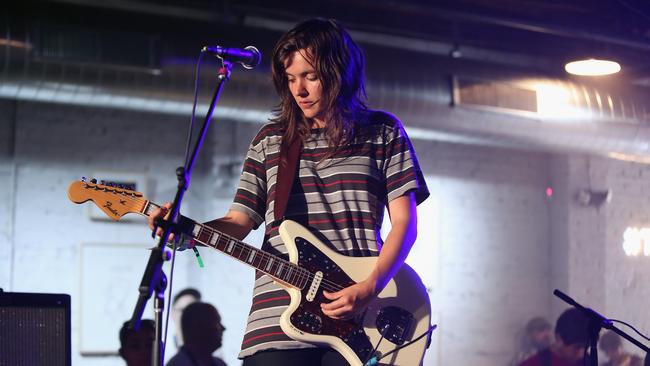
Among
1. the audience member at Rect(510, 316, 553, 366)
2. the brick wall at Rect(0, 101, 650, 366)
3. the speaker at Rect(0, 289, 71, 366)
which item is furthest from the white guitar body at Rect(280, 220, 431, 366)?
the audience member at Rect(510, 316, 553, 366)

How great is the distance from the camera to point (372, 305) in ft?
8.12

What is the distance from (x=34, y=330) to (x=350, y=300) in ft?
4.24

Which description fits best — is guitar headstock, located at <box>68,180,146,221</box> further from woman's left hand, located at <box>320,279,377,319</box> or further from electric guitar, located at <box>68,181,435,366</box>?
woman's left hand, located at <box>320,279,377,319</box>

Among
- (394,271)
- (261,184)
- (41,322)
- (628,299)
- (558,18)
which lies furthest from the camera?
(558,18)

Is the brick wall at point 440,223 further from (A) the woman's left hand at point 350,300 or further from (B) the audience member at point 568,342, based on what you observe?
(A) the woman's left hand at point 350,300

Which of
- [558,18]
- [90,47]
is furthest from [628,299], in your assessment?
[90,47]

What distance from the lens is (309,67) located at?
2479 mm

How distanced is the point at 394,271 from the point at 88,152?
5.38m

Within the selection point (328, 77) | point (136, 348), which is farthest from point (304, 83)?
point (136, 348)

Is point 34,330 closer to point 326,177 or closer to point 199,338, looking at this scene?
point 326,177

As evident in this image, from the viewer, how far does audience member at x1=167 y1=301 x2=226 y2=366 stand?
4.53 m

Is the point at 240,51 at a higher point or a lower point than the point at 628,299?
higher

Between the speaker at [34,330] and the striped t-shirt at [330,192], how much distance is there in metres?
0.91

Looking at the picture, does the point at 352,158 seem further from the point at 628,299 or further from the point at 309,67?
the point at 628,299
